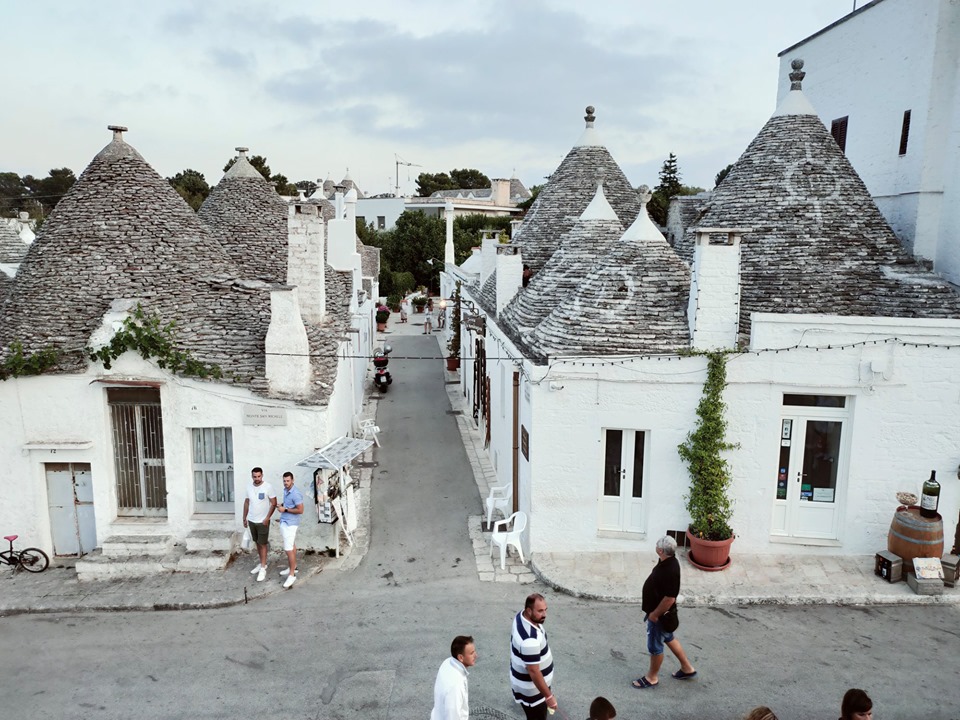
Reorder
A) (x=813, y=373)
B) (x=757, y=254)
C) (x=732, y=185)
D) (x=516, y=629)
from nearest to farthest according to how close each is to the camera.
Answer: (x=516, y=629)
(x=813, y=373)
(x=757, y=254)
(x=732, y=185)

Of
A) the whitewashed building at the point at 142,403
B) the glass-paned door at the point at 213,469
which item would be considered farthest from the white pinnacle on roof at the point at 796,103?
the glass-paned door at the point at 213,469

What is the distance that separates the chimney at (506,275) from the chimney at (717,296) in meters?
5.50

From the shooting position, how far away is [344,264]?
803 inches

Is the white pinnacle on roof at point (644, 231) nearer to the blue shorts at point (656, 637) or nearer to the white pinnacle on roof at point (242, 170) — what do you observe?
the blue shorts at point (656, 637)


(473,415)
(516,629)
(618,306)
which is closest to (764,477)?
(618,306)

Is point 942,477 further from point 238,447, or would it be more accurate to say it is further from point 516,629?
point 238,447

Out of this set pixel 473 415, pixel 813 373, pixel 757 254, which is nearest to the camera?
pixel 813 373

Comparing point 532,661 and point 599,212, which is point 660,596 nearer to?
point 532,661

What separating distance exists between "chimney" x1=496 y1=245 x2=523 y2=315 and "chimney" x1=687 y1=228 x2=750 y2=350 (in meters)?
5.50

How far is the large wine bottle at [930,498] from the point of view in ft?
31.4

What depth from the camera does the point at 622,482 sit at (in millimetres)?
10883

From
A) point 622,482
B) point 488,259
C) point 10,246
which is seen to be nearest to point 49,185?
point 10,246

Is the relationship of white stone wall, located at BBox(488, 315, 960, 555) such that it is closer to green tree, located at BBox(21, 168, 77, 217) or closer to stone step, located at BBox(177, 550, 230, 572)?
Answer: stone step, located at BBox(177, 550, 230, 572)

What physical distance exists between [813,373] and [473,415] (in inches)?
436
